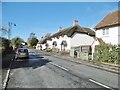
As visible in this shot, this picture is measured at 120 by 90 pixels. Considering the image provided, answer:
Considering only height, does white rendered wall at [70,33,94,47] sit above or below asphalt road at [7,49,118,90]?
above

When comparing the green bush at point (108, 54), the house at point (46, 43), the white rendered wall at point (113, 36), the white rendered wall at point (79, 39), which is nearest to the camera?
the green bush at point (108, 54)

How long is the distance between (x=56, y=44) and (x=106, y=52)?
1760 inches

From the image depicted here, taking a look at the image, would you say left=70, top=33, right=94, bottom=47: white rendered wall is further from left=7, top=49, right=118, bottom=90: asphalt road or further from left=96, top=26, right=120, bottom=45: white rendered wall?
left=7, top=49, right=118, bottom=90: asphalt road

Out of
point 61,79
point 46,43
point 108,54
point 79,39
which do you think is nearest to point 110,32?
point 108,54

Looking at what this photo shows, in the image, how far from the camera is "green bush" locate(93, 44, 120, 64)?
2194 cm

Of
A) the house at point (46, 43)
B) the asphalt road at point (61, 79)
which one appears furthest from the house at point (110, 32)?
the house at point (46, 43)

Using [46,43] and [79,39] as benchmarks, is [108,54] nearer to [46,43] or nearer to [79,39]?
[79,39]

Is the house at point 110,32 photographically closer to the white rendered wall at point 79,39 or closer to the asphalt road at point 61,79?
the asphalt road at point 61,79

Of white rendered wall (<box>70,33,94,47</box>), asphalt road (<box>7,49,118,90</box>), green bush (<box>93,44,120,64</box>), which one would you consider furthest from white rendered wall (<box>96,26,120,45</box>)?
white rendered wall (<box>70,33,94,47</box>)

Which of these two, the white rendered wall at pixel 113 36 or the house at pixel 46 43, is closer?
the white rendered wall at pixel 113 36

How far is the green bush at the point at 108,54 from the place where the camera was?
72.0 ft

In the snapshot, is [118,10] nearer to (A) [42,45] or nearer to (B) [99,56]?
(B) [99,56]

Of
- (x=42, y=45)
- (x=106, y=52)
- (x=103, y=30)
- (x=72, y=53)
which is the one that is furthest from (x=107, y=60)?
(x=42, y=45)

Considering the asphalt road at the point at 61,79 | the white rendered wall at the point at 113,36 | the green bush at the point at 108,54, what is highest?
the white rendered wall at the point at 113,36
